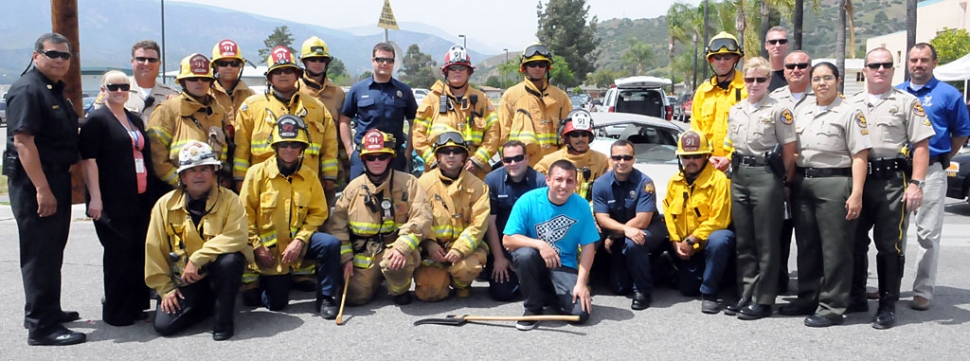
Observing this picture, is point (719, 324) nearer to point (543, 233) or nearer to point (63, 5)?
point (543, 233)

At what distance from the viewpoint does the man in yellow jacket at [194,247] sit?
4.81m

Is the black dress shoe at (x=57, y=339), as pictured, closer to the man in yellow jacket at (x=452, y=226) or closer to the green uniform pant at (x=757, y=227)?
the man in yellow jacket at (x=452, y=226)

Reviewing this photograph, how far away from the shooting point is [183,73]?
5.72 meters

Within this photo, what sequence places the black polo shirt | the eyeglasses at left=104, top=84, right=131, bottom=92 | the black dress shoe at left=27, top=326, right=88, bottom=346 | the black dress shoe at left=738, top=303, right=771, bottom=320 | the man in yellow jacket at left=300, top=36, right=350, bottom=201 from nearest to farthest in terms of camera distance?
the black polo shirt < the black dress shoe at left=27, top=326, right=88, bottom=346 < the eyeglasses at left=104, top=84, right=131, bottom=92 < the black dress shoe at left=738, top=303, right=771, bottom=320 < the man in yellow jacket at left=300, top=36, right=350, bottom=201

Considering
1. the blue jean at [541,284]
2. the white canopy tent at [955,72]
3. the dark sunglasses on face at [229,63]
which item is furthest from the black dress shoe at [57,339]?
the white canopy tent at [955,72]

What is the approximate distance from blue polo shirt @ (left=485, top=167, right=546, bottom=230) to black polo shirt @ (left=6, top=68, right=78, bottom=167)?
9.55 ft

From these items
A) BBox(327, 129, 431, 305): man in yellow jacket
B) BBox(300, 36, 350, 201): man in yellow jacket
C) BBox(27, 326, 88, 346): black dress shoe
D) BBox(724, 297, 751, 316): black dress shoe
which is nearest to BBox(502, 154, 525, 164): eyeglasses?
BBox(327, 129, 431, 305): man in yellow jacket

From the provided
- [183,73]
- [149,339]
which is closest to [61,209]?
[149,339]

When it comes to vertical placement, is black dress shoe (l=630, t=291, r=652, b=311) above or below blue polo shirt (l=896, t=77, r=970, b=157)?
below

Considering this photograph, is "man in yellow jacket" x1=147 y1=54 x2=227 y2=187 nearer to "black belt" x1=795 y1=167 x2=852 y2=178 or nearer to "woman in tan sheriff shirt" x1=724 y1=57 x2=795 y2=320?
"woman in tan sheriff shirt" x1=724 y1=57 x2=795 y2=320

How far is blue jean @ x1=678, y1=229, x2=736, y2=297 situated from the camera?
17.8 ft

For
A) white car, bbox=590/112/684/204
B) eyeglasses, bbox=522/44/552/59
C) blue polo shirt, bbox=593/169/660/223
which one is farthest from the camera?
white car, bbox=590/112/684/204

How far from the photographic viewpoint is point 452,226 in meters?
5.80

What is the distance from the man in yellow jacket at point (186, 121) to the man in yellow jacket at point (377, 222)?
3.76ft
